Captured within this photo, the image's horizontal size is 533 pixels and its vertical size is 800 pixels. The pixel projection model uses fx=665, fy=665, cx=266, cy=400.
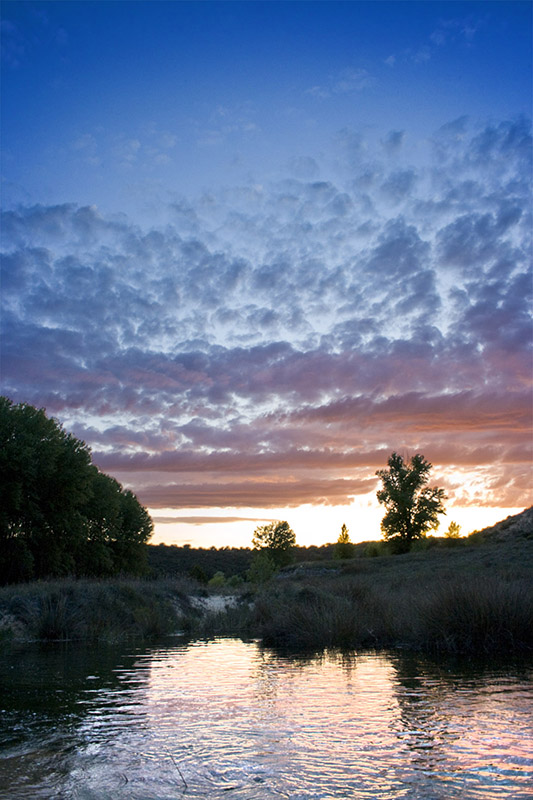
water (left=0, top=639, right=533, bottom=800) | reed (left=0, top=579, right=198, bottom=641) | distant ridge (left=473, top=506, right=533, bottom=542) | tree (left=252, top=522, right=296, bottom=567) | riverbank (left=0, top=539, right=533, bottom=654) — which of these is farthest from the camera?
tree (left=252, top=522, right=296, bottom=567)

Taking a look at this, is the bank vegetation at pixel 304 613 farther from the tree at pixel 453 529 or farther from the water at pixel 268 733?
the tree at pixel 453 529

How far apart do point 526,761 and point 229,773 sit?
3.03 m

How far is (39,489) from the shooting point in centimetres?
4672

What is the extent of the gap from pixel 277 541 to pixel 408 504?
40.3 meters

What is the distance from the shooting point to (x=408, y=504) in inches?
3435

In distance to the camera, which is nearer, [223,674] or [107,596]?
[223,674]

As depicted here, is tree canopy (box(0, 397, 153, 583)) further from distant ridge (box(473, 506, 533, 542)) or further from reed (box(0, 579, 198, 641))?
distant ridge (box(473, 506, 533, 542))

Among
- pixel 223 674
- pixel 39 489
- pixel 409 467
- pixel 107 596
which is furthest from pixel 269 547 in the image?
pixel 223 674

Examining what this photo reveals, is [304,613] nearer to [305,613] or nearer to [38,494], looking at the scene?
→ [305,613]

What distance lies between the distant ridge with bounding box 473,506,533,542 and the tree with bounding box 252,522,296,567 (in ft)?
172

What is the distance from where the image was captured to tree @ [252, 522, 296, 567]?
393 ft

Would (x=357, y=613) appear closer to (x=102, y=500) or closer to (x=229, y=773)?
(x=229, y=773)

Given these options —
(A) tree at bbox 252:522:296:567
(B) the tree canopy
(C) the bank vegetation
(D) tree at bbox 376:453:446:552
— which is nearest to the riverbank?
(C) the bank vegetation

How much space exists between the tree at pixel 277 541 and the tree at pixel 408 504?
34.1 meters
